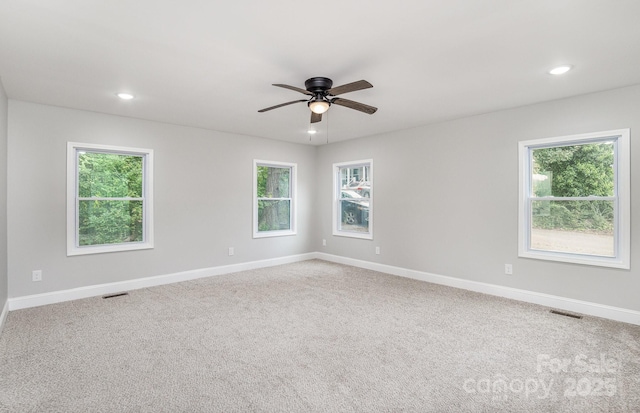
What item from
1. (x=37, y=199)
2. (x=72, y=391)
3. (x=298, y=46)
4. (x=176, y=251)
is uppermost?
(x=298, y=46)

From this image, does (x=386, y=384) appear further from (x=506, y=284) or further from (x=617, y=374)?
(x=506, y=284)

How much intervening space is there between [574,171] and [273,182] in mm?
4754

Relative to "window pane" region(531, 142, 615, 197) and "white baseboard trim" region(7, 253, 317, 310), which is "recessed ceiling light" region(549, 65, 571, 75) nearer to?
"window pane" region(531, 142, 615, 197)

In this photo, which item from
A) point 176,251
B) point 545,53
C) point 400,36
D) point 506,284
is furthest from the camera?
point 176,251

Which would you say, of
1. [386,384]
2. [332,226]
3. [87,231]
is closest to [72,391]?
[386,384]

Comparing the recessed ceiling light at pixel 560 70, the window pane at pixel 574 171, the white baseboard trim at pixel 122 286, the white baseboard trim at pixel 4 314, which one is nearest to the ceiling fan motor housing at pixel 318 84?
the recessed ceiling light at pixel 560 70

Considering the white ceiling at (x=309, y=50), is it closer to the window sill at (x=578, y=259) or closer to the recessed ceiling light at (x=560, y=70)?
the recessed ceiling light at (x=560, y=70)

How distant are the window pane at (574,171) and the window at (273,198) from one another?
13.9 feet

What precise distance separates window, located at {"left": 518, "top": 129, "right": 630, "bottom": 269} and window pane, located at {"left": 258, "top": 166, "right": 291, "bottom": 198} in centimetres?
416

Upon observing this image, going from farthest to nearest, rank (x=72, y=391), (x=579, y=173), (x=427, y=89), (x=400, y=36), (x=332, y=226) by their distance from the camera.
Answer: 1. (x=332, y=226)
2. (x=579, y=173)
3. (x=427, y=89)
4. (x=400, y=36)
5. (x=72, y=391)

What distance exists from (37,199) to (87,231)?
26.9 inches

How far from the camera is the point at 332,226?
268 inches

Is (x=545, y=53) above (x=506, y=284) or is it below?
above

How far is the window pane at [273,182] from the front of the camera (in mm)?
6332
